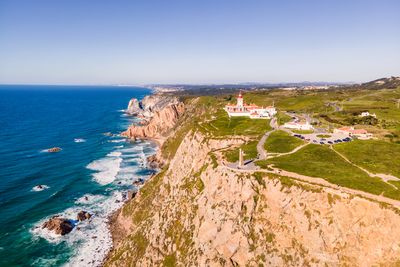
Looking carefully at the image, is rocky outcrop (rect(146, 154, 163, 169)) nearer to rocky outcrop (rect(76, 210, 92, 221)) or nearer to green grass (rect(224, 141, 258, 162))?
rocky outcrop (rect(76, 210, 92, 221))

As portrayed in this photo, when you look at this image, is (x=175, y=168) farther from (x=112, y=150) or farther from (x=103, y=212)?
(x=112, y=150)

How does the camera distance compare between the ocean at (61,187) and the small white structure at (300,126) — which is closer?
the ocean at (61,187)

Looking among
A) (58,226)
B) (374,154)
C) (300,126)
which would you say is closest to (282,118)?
(300,126)

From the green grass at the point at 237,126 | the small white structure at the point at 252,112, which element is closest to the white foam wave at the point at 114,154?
the green grass at the point at 237,126

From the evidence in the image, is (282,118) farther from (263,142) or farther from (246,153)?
(246,153)

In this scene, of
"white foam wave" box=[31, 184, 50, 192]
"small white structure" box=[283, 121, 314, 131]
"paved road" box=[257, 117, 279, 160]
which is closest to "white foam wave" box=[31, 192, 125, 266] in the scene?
"white foam wave" box=[31, 184, 50, 192]

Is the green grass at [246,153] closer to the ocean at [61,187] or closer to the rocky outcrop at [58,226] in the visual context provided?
the ocean at [61,187]
